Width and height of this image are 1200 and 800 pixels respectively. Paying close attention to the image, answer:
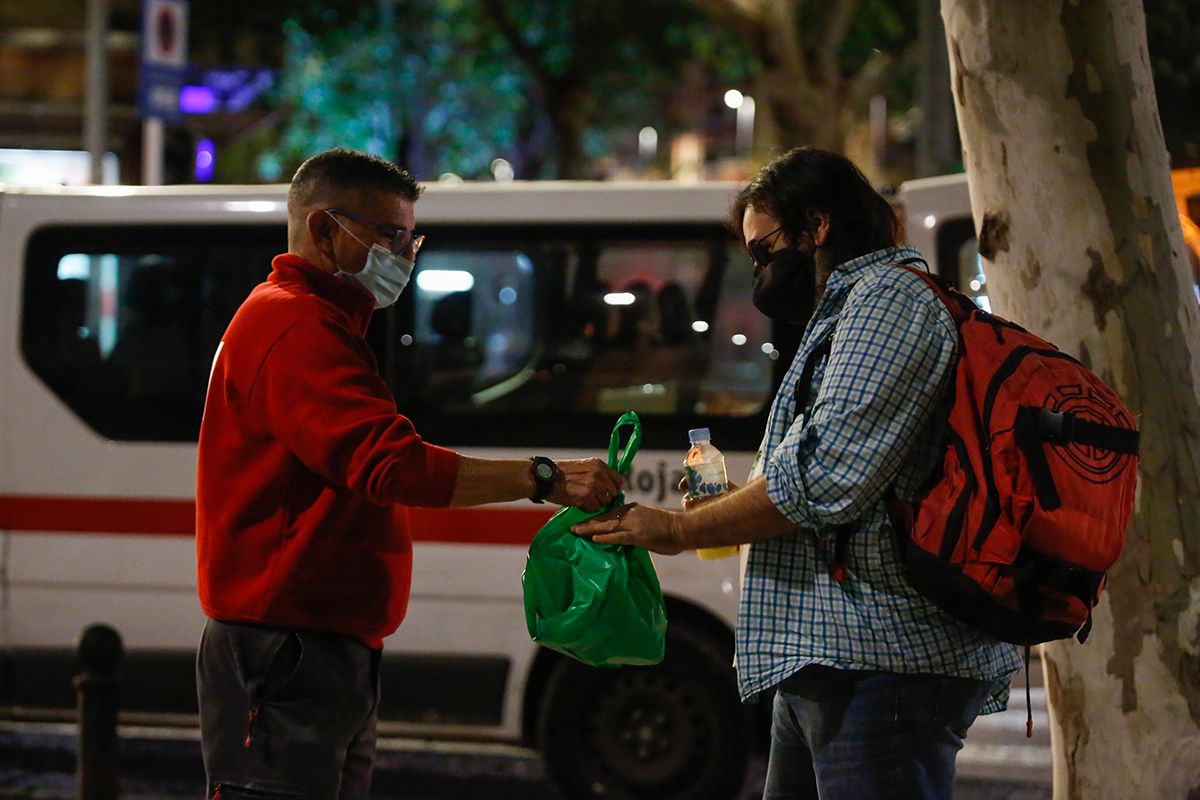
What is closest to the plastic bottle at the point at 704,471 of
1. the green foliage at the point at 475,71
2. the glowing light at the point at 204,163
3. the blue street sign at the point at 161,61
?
the green foliage at the point at 475,71

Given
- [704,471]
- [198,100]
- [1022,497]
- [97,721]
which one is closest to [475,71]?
[198,100]

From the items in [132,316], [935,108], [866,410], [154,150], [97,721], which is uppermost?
[154,150]

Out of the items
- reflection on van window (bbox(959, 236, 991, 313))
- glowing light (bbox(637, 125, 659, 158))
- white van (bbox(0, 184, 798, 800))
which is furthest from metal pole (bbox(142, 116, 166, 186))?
glowing light (bbox(637, 125, 659, 158))

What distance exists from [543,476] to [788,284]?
0.57 metres

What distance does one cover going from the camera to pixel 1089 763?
11.2 feet

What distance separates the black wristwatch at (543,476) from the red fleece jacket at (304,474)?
0.53ft

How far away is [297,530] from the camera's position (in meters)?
2.87

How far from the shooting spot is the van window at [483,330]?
5.67m

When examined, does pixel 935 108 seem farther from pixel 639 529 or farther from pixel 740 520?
pixel 740 520

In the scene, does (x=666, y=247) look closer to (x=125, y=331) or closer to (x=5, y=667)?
(x=125, y=331)

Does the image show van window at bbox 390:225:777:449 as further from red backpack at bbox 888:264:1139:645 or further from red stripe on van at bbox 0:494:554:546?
red backpack at bbox 888:264:1139:645

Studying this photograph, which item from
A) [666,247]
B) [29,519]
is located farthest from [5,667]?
[666,247]

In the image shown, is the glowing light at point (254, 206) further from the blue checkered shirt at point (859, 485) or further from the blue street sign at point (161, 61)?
the blue street sign at point (161, 61)

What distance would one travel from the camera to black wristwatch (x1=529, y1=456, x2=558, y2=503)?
289 cm
